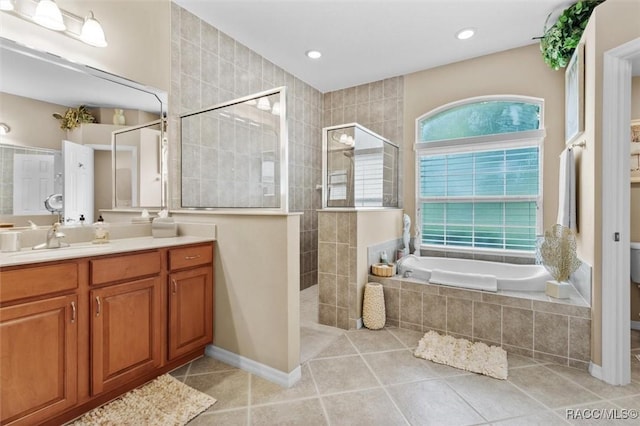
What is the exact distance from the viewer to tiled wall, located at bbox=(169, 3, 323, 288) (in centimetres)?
255

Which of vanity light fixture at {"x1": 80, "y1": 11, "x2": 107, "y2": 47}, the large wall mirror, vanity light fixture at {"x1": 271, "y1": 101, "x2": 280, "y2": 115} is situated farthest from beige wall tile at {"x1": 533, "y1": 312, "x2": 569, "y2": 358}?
vanity light fixture at {"x1": 80, "y1": 11, "x2": 107, "y2": 47}

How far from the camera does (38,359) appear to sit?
4.40 ft

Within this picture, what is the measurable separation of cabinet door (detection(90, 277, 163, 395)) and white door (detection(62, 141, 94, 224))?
77 cm

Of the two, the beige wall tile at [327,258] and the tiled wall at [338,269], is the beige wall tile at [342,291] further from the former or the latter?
the beige wall tile at [327,258]

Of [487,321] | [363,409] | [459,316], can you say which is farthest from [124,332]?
[487,321]

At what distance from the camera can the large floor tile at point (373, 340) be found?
235cm

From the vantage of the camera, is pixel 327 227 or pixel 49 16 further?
pixel 327 227

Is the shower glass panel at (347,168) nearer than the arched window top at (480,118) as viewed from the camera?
Yes

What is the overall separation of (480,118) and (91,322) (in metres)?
4.06

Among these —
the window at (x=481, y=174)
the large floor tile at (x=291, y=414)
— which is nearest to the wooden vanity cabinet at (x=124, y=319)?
the large floor tile at (x=291, y=414)

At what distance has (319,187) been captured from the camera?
4.30m

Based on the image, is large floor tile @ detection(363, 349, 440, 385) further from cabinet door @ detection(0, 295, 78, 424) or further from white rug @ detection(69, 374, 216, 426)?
cabinet door @ detection(0, 295, 78, 424)

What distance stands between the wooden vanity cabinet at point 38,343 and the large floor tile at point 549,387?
8.43 ft

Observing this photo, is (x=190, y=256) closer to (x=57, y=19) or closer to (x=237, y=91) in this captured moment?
(x=57, y=19)
